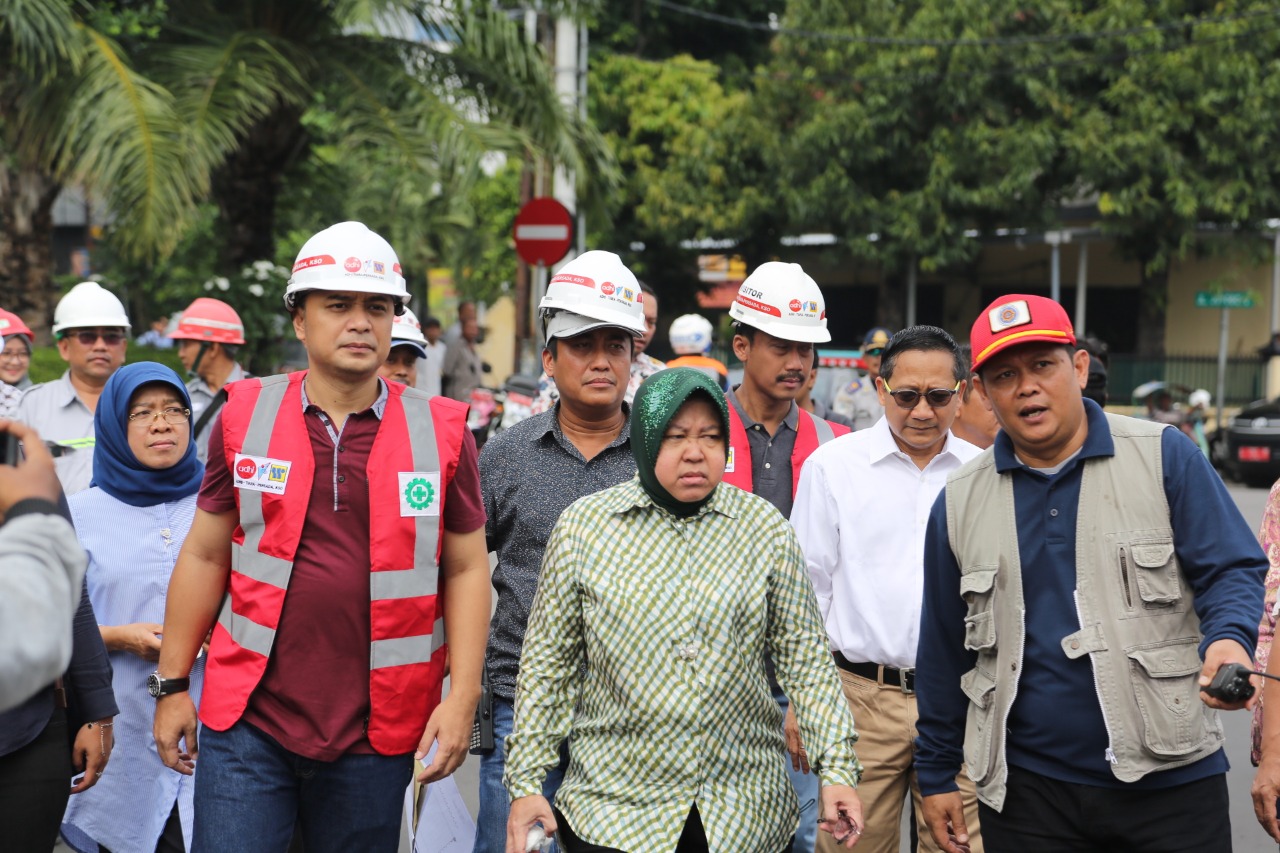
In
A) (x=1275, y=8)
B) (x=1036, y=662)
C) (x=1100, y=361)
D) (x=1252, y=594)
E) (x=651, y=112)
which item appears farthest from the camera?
(x=651, y=112)

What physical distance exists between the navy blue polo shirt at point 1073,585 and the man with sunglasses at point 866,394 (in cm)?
712

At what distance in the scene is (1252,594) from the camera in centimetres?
332

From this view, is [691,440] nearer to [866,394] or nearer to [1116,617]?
[1116,617]

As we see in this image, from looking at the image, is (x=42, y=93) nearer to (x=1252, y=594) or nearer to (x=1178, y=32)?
(x=1252, y=594)

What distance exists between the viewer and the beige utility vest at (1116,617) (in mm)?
3428

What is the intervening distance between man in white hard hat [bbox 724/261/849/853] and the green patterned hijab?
1457mm

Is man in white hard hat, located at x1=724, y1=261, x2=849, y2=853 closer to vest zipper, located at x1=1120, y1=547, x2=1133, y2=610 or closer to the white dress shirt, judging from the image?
the white dress shirt

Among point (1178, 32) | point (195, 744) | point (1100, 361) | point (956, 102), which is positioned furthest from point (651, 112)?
point (195, 744)

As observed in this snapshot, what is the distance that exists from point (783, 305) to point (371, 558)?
197 cm

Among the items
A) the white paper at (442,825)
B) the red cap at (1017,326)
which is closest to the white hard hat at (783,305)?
the red cap at (1017,326)

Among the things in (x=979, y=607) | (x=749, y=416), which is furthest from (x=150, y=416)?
(x=979, y=607)

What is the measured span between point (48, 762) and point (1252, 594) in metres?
2.96

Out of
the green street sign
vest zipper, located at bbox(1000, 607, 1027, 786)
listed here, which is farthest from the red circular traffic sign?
the green street sign

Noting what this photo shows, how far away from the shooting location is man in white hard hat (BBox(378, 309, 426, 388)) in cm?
669
